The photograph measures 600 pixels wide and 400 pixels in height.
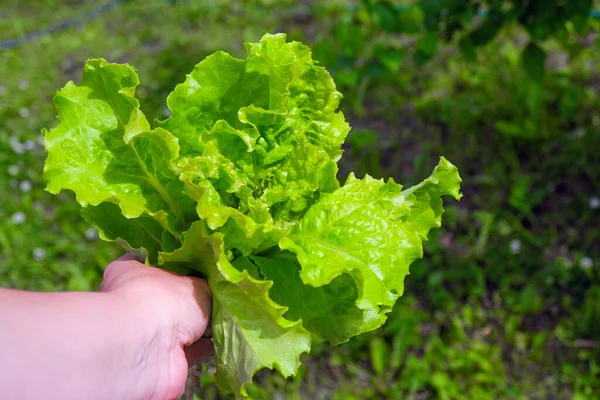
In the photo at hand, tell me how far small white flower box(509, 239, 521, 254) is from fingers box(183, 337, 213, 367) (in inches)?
74.2

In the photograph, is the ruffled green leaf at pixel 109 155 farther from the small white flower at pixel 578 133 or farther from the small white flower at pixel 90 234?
the small white flower at pixel 578 133

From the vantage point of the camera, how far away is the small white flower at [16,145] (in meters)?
3.47

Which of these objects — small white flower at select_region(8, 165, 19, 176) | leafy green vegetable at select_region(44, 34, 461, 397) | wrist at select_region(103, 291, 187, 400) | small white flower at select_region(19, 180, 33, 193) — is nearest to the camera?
wrist at select_region(103, 291, 187, 400)

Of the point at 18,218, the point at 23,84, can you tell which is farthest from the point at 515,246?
the point at 23,84

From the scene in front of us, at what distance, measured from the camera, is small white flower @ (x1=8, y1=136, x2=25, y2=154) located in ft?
11.4

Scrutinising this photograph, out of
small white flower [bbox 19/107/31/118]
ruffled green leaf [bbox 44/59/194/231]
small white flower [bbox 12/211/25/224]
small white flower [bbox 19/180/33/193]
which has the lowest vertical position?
small white flower [bbox 12/211/25/224]

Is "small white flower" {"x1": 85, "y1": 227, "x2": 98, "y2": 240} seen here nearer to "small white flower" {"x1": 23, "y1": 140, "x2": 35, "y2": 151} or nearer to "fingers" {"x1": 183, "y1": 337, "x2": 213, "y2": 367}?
"small white flower" {"x1": 23, "y1": 140, "x2": 35, "y2": 151}

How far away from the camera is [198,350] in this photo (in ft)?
3.96

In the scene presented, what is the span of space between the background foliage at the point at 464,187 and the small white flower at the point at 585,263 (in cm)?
1

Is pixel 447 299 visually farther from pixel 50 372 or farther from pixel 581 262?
pixel 50 372

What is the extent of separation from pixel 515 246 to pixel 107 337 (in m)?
2.23

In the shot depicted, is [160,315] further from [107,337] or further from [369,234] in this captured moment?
[369,234]

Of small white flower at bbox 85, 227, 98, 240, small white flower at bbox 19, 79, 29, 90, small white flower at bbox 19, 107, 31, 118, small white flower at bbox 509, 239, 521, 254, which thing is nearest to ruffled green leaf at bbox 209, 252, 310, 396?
small white flower at bbox 509, 239, 521, 254

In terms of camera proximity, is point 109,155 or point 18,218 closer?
point 109,155
